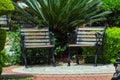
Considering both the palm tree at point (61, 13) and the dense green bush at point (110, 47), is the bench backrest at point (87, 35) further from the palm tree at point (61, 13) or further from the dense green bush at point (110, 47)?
the palm tree at point (61, 13)

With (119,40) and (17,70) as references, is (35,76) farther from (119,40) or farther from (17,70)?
(119,40)

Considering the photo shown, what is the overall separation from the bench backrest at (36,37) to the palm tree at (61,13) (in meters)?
0.73

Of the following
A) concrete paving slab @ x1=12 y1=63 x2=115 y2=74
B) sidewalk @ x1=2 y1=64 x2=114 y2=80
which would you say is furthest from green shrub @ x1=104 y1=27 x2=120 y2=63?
sidewalk @ x1=2 y1=64 x2=114 y2=80

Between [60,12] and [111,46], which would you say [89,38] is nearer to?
[111,46]

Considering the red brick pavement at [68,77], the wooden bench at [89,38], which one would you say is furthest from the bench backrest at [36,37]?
the red brick pavement at [68,77]

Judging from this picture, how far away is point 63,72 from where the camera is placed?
1016 centimetres

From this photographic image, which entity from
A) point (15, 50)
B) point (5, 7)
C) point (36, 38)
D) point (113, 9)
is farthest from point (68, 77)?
point (113, 9)

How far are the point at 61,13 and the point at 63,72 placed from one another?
8.35 feet

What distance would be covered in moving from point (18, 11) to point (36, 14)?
18.9 inches

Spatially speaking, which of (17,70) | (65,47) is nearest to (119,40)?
(65,47)

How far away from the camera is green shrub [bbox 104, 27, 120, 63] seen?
11.5 m

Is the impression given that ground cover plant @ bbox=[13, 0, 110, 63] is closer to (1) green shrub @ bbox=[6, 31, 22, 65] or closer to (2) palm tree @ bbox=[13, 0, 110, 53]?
(2) palm tree @ bbox=[13, 0, 110, 53]

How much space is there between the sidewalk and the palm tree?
1.64 m

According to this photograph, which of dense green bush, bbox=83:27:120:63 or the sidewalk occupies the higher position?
dense green bush, bbox=83:27:120:63
